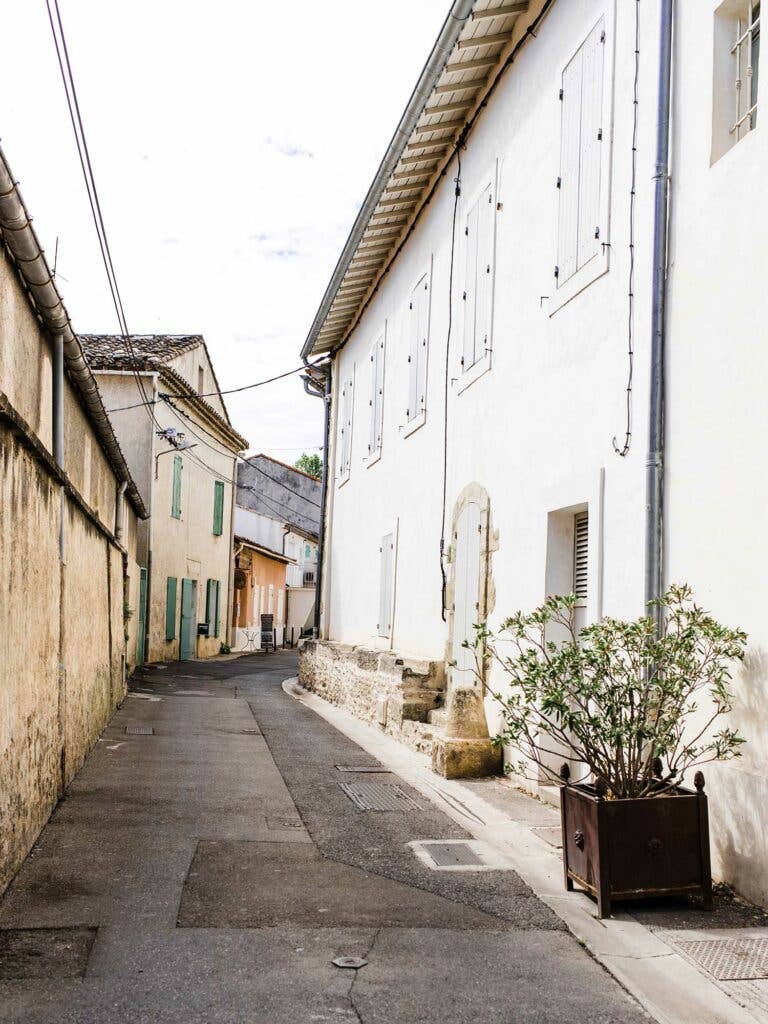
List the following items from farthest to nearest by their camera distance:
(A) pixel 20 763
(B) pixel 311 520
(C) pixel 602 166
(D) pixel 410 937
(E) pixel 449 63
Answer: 1. (B) pixel 311 520
2. (E) pixel 449 63
3. (C) pixel 602 166
4. (A) pixel 20 763
5. (D) pixel 410 937

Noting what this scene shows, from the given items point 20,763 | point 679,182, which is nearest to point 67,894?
point 20,763

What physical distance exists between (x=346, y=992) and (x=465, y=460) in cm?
740

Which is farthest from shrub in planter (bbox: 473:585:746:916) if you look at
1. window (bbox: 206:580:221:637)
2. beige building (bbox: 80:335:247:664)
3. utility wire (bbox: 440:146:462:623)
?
window (bbox: 206:580:221:637)

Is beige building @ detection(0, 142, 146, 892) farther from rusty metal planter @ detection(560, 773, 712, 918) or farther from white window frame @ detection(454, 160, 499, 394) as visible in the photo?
white window frame @ detection(454, 160, 499, 394)

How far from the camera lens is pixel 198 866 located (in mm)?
5844

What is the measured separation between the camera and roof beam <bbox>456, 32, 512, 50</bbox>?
9.91 m

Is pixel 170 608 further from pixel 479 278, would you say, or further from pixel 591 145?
pixel 591 145

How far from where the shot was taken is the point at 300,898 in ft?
17.3

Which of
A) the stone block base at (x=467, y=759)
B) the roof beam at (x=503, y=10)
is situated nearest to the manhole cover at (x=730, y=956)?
the stone block base at (x=467, y=759)

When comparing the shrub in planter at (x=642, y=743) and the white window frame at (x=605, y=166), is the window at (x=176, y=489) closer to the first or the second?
the white window frame at (x=605, y=166)

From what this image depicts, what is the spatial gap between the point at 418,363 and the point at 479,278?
2.85m

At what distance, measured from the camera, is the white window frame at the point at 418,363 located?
13039mm

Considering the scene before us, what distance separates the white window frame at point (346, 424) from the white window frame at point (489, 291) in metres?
7.01

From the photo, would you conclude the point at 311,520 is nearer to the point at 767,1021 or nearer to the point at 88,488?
the point at 88,488
